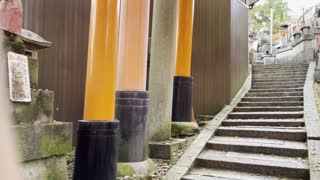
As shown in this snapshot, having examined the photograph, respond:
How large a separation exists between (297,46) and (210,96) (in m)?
8.16

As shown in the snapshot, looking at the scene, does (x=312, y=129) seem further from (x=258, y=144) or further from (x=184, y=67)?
(x=184, y=67)

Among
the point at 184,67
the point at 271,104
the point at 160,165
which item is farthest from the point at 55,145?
the point at 271,104

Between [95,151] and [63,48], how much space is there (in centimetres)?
182

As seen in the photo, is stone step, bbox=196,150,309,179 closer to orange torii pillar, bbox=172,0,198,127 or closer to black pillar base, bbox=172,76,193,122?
black pillar base, bbox=172,76,193,122

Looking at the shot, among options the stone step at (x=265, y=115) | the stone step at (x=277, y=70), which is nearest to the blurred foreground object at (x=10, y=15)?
the stone step at (x=265, y=115)

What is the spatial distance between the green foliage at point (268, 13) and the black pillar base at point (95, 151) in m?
28.1

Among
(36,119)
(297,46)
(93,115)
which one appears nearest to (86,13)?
(93,115)

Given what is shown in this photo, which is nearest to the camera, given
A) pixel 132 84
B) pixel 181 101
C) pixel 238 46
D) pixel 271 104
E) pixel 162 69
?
pixel 132 84

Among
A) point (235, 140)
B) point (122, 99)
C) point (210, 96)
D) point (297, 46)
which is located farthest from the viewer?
point (297, 46)

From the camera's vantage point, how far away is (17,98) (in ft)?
8.80

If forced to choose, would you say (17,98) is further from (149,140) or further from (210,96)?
(210,96)

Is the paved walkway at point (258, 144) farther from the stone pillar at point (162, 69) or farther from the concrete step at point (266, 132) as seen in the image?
the stone pillar at point (162, 69)

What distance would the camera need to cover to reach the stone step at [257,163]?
4492mm

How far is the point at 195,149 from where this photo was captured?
531cm
